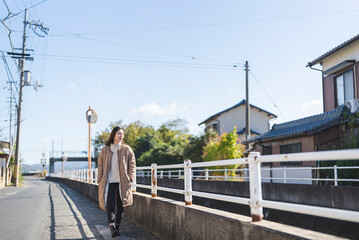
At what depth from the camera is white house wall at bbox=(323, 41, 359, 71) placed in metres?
16.8

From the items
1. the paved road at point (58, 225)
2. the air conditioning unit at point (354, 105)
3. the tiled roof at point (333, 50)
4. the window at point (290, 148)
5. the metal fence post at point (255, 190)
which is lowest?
the paved road at point (58, 225)

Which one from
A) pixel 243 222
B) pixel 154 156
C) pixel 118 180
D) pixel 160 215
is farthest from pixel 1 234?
pixel 154 156

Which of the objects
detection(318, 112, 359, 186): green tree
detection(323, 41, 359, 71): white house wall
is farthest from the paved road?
detection(323, 41, 359, 71): white house wall

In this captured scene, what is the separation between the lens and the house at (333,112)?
16.4 meters

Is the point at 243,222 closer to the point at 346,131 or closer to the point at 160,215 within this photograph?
Result: the point at 160,215

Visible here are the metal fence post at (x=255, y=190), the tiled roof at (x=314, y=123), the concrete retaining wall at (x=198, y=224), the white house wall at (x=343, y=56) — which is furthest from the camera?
the white house wall at (x=343, y=56)

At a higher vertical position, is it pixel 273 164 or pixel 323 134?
pixel 323 134

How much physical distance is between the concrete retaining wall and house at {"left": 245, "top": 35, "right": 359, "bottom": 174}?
1097 centimetres

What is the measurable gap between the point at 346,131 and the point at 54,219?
1356 centimetres

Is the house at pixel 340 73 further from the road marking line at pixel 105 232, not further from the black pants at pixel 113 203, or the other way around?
the black pants at pixel 113 203

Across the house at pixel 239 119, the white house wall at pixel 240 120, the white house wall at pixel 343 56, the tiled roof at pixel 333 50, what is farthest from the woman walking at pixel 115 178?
the white house wall at pixel 240 120

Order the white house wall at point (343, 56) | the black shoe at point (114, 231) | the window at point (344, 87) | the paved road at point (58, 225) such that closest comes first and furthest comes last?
the black shoe at point (114, 231)
the paved road at point (58, 225)
the white house wall at point (343, 56)
the window at point (344, 87)

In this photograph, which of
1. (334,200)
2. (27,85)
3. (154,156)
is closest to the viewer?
(334,200)

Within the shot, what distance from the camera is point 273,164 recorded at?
19500 mm
